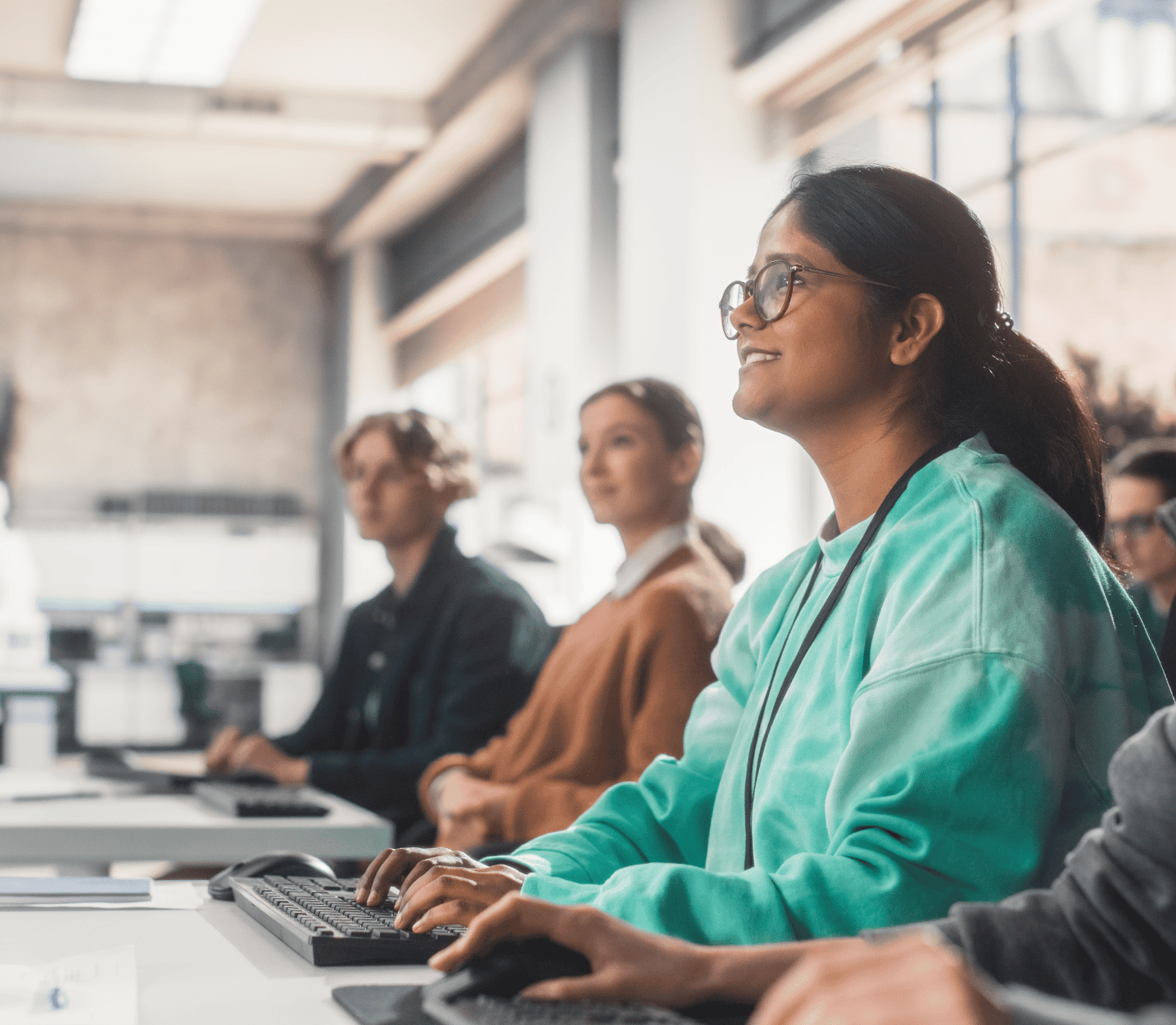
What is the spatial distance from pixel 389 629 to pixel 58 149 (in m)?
6.00

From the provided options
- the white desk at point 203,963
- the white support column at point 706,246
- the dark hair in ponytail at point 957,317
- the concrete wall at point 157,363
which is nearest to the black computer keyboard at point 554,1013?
the white desk at point 203,963

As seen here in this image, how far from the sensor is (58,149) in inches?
320

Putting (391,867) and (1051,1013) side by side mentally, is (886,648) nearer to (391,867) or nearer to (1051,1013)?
(391,867)

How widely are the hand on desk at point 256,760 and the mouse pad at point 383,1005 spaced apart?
1.96 meters

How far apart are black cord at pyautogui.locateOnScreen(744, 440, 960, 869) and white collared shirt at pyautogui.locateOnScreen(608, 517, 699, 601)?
1.12 metres

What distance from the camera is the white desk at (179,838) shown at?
1.97m

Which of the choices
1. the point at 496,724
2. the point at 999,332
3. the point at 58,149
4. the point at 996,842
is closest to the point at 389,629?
the point at 496,724

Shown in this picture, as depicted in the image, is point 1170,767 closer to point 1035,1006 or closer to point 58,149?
point 1035,1006

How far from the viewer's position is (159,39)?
634 cm

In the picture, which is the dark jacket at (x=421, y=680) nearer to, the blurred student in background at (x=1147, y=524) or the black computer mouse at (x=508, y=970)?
the blurred student in background at (x=1147, y=524)

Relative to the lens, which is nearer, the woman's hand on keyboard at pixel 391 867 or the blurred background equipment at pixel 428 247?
the woman's hand on keyboard at pixel 391 867

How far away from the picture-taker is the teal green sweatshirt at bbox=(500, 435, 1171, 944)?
1.02 meters

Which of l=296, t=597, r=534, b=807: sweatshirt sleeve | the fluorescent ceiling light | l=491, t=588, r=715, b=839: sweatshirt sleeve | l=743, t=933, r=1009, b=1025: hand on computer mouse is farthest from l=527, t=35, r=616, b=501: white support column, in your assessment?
l=743, t=933, r=1009, b=1025: hand on computer mouse

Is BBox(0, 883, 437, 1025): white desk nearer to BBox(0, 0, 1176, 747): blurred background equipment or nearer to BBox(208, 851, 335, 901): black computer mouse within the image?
BBox(208, 851, 335, 901): black computer mouse
